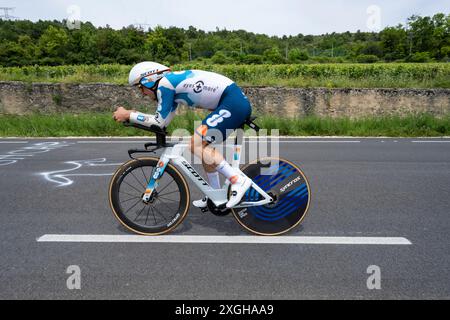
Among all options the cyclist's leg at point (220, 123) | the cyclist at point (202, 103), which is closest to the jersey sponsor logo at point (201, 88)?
the cyclist at point (202, 103)

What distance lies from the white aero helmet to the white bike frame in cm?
66

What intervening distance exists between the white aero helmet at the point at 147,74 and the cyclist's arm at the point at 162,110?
0.35ft

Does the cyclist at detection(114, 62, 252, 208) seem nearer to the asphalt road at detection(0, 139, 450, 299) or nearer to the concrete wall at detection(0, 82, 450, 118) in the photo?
the asphalt road at detection(0, 139, 450, 299)

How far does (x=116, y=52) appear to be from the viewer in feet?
226

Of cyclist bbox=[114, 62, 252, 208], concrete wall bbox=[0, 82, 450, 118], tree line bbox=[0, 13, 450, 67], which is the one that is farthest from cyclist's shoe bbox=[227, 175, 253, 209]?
tree line bbox=[0, 13, 450, 67]

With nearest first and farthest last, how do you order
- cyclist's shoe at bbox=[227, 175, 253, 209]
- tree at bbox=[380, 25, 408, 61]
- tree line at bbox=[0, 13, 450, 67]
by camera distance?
1. cyclist's shoe at bbox=[227, 175, 253, 209]
2. tree line at bbox=[0, 13, 450, 67]
3. tree at bbox=[380, 25, 408, 61]

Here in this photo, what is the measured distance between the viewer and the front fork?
135 inches

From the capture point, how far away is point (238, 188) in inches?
131

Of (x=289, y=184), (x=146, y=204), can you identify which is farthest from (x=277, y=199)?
(x=146, y=204)

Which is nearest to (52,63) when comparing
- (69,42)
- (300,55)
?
(69,42)

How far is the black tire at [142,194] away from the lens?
11.4ft

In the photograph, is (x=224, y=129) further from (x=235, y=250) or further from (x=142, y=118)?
(x=235, y=250)

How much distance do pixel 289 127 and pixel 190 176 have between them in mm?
8284

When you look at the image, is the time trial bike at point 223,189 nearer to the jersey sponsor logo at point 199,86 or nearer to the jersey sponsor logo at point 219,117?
the jersey sponsor logo at point 219,117
